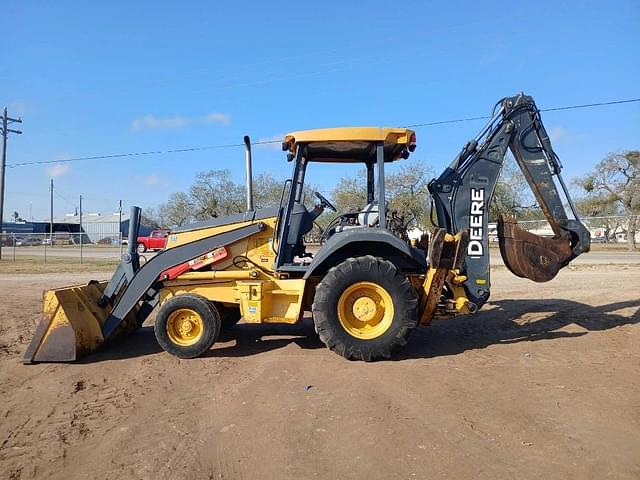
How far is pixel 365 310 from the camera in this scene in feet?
18.9

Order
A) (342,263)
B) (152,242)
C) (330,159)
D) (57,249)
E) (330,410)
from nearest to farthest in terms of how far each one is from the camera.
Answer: (330,410), (342,263), (330,159), (152,242), (57,249)

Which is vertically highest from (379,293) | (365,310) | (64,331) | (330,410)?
(379,293)

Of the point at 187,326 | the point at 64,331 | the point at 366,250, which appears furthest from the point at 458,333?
the point at 64,331

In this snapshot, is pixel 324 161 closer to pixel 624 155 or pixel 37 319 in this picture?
pixel 37 319

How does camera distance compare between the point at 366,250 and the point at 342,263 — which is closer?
the point at 342,263

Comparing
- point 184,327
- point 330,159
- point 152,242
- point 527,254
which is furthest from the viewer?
point 152,242

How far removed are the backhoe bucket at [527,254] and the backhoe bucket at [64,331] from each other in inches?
213

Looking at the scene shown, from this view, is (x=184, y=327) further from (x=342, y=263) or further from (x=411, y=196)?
(x=411, y=196)

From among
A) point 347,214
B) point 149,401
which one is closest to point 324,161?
point 347,214

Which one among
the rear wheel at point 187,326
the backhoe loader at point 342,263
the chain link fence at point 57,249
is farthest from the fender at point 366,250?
the chain link fence at point 57,249

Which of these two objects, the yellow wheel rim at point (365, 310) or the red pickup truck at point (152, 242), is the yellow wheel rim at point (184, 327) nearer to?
the yellow wheel rim at point (365, 310)

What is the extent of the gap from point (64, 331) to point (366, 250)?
373 cm

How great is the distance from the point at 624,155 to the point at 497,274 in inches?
1147

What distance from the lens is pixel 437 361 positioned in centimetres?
564
